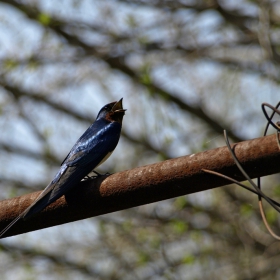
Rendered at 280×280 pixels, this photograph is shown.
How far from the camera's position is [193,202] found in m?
8.36

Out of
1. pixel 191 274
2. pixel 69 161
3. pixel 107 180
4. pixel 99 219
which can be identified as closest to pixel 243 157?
pixel 107 180

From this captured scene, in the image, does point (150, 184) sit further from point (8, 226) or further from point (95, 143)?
point (95, 143)

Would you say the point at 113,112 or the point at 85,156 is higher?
the point at 113,112

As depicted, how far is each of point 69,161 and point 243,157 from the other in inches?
62.9

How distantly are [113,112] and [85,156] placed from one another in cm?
110

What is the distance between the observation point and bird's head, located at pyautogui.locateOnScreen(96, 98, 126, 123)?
15.9ft

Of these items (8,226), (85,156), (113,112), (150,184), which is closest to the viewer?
(150,184)

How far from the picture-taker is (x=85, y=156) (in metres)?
3.85

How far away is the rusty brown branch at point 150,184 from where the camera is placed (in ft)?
7.64

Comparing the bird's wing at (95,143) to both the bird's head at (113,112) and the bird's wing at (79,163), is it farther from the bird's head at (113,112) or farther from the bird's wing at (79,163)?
the bird's head at (113,112)

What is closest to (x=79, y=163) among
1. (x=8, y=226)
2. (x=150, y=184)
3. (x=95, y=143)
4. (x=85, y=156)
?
(x=85, y=156)

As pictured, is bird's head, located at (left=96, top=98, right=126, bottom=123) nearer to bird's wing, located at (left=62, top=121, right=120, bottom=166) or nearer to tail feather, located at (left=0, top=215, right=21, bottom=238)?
bird's wing, located at (left=62, top=121, right=120, bottom=166)

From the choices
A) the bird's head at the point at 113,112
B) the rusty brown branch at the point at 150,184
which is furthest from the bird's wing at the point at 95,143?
the rusty brown branch at the point at 150,184

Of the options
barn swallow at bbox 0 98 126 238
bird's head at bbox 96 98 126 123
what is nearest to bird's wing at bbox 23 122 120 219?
barn swallow at bbox 0 98 126 238
